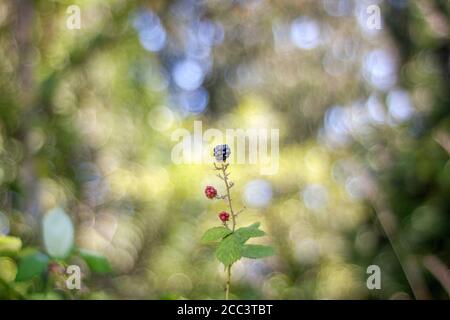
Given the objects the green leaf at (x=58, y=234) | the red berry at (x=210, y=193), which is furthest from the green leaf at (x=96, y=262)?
the red berry at (x=210, y=193)

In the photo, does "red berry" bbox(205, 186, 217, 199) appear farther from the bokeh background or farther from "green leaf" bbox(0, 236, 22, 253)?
the bokeh background

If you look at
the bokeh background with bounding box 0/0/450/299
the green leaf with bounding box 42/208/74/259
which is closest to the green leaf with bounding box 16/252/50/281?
the green leaf with bounding box 42/208/74/259

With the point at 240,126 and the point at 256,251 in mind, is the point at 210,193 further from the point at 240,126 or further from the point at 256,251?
the point at 240,126

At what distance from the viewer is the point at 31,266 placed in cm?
48

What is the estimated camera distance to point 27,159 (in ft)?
4.67

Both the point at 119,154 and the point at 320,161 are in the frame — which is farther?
the point at 119,154

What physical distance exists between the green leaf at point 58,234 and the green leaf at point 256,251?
0.56 ft

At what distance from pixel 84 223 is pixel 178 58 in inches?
26.1

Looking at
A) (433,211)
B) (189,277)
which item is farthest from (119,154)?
(433,211)

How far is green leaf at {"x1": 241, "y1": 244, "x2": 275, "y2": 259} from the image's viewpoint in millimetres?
420

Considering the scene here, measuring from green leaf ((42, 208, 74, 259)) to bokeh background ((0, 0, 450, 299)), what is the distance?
2.42 feet

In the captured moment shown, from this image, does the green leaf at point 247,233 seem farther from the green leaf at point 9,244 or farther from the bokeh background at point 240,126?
the bokeh background at point 240,126

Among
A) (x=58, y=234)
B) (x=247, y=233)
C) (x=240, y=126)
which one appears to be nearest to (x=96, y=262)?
(x=58, y=234)
